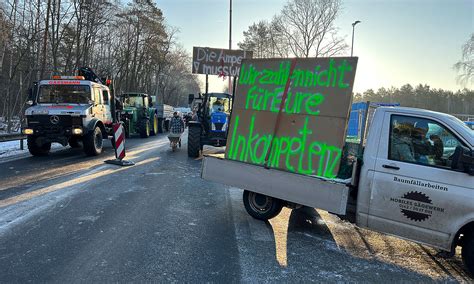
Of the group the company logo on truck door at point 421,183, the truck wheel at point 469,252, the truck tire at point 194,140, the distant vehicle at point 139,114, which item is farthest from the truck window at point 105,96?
the truck wheel at point 469,252

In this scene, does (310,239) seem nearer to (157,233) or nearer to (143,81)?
(157,233)

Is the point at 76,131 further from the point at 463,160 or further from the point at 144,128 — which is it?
the point at 463,160

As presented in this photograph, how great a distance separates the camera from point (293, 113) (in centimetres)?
528

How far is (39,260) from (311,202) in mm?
3358

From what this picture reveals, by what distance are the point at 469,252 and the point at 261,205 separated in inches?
112

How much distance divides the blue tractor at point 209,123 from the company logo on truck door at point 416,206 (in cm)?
896

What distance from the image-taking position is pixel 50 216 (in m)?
5.60

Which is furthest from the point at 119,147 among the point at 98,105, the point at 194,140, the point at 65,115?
the point at 98,105

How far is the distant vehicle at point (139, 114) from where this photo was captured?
2086 centimetres

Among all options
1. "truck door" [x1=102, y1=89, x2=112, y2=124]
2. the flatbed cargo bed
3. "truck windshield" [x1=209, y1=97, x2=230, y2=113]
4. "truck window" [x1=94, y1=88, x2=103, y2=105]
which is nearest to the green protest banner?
the flatbed cargo bed

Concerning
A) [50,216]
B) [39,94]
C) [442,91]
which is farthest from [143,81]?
[442,91]

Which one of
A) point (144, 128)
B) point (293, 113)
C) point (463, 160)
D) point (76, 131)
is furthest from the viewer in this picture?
point (144, 128)

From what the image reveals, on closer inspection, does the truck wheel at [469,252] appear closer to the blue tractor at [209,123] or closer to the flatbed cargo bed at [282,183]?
the flatbed cargo bed at [282,183]

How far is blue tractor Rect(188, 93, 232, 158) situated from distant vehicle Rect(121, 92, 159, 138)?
6808 mm
